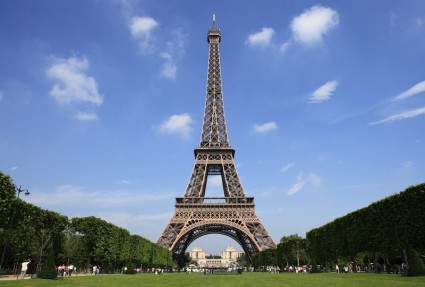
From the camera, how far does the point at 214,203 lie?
78.0 m

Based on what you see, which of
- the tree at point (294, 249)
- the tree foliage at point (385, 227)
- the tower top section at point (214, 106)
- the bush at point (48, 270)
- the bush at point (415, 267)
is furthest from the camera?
the tower top section at point (214, 106)

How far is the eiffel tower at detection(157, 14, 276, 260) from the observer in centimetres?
7469

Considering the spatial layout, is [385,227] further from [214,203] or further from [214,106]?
[214,106]

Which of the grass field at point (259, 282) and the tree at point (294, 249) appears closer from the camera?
the grass field at point (259, 282)

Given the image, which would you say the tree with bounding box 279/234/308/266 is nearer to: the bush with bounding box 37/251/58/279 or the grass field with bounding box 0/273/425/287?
the grass field with bounding box 0/273/425/287

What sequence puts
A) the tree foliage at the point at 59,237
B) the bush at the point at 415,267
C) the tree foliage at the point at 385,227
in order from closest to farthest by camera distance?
the bush at the point at 415,267
the tree foliage at the point at 385,227
the tree foliage at the point at 59,237

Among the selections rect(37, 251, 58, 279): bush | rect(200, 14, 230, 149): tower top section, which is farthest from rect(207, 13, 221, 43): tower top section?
rect(37, 251, 58, 279): bush

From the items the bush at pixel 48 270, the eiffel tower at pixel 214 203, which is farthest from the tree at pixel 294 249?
the bush at pixel 48 270

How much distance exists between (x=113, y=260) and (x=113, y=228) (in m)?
4.61

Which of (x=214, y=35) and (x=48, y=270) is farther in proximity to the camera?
(x=214, y=35)

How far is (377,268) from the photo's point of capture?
42656 millimetres

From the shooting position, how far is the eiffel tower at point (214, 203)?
7469cm

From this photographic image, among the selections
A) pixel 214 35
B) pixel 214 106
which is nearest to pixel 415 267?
pixel 214 106

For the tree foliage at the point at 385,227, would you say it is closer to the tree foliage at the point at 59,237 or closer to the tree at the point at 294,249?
the tree at the point at 294,249
